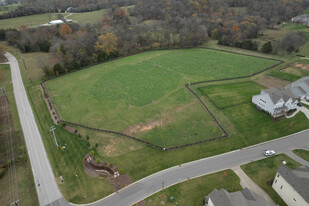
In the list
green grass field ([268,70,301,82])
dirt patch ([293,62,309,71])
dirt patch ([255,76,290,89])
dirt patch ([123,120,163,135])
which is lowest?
dirt patch ([123,120,163,135])

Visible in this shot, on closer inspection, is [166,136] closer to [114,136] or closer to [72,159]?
[114,136]

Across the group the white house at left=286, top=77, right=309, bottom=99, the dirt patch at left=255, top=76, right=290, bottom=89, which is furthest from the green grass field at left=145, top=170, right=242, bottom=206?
the dirt patch at left=255, top=76, right=290, bottom=89

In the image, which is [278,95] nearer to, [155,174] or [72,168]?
[155,174]

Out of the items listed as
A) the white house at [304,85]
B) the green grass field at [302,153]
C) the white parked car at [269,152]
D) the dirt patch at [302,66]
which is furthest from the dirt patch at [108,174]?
the dirt patch at [302,66]

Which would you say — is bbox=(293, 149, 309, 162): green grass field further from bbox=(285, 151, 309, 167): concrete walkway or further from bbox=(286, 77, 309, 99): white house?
bbox=(286, 77, 309, 99): white house

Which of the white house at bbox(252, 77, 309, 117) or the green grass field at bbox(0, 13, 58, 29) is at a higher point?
the green grass field at bbox(0, 13, 58, 29)

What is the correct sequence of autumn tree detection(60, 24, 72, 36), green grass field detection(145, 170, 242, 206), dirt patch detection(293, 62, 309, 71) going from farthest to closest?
autumn tree detection(60, 24, 72, 36), dirt patch detection(293, 62, 309, 71), green grass field detection(145, 170, 242, 206)
